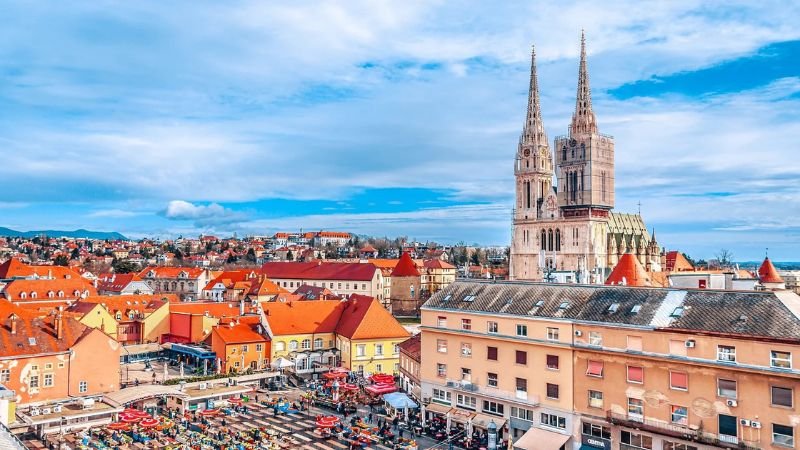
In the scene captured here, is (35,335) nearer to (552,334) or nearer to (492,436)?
(492,436)

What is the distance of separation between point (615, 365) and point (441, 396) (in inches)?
482

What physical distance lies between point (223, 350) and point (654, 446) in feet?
117

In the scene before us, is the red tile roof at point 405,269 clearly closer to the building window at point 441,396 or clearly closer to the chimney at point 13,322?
the building window at point 441,396

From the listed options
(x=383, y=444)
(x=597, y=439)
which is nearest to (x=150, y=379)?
(x=383, y=444)

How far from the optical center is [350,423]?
41000mm

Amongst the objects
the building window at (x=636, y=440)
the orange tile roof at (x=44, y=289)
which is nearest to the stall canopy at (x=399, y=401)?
the building window at (x=636, y=440)

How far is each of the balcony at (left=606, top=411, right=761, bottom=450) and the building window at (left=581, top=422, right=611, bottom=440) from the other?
77cm

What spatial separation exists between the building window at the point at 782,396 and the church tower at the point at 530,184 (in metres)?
95.5

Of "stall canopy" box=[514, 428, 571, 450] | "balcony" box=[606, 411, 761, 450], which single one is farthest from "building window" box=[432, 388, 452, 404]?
"balcony" box=[606, 411, 761, 450]

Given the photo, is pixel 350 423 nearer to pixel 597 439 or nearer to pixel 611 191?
pixel 597 439

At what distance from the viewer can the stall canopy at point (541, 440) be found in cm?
3312

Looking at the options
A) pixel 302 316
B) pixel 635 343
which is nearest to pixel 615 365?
pixel 635 343

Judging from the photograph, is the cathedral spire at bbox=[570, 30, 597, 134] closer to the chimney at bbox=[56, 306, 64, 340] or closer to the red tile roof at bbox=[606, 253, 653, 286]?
the red tile roof at bbox=[606, 253, 653, 286]

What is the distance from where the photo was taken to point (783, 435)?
2703 centimetres
